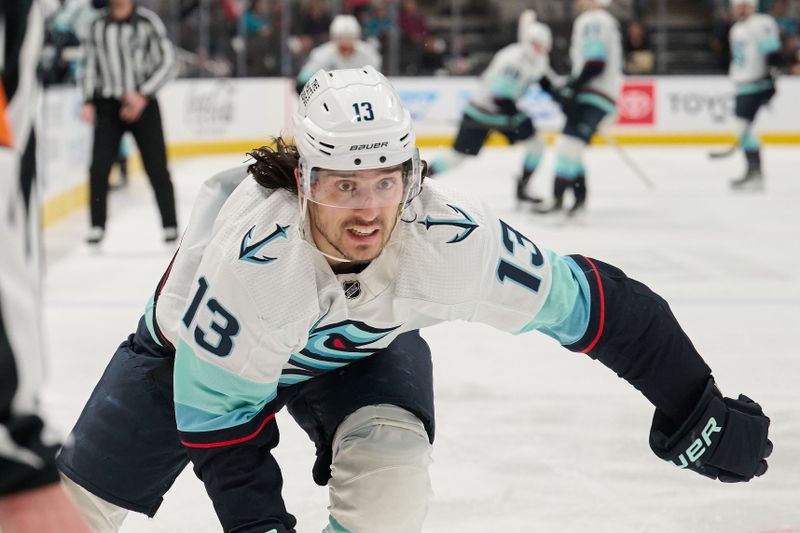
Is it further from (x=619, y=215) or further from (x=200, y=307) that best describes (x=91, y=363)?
(x=619, y=215)

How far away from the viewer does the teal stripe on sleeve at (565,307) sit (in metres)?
1.82

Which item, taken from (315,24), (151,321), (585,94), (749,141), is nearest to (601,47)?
(585,94)

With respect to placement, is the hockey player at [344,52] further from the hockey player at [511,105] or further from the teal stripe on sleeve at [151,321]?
the teal stripe on sleeve at [151,321]

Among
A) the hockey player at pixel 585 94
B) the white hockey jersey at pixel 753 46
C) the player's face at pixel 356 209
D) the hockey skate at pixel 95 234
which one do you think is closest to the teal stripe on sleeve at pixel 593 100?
the hockey player at pixel 585 94

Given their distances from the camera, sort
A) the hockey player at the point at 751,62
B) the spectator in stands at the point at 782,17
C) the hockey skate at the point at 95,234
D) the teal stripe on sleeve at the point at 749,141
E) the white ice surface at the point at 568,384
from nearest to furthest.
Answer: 1. the white ice surface at the point at 568,384
2. the hockey skate at the point at 95,234
3. the teal stripe on sleeve at the point at 749,141
4. the hockey player at the point at 751,62
5. the spectator in stands at the point at 782,17

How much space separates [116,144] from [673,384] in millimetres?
4239

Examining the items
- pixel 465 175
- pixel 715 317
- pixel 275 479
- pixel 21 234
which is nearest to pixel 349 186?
pixel 275 479

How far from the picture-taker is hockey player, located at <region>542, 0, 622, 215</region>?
676cm

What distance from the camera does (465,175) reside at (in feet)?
30.3

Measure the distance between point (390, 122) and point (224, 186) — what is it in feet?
1.10

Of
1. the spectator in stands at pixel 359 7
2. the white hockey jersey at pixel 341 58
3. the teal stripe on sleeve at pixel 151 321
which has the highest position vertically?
the teal stripe on sleeve at pixel 151 321

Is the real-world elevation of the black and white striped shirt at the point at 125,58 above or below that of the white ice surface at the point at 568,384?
above

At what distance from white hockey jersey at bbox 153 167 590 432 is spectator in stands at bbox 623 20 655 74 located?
31.6 feet

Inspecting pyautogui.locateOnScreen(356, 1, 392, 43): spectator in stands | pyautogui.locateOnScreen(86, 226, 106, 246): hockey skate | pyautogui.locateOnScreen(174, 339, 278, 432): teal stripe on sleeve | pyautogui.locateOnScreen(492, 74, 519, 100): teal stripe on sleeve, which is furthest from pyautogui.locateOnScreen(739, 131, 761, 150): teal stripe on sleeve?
pyautogui.locateOnScreen(174, 339, 278, 432): teal stripe on sleeve
